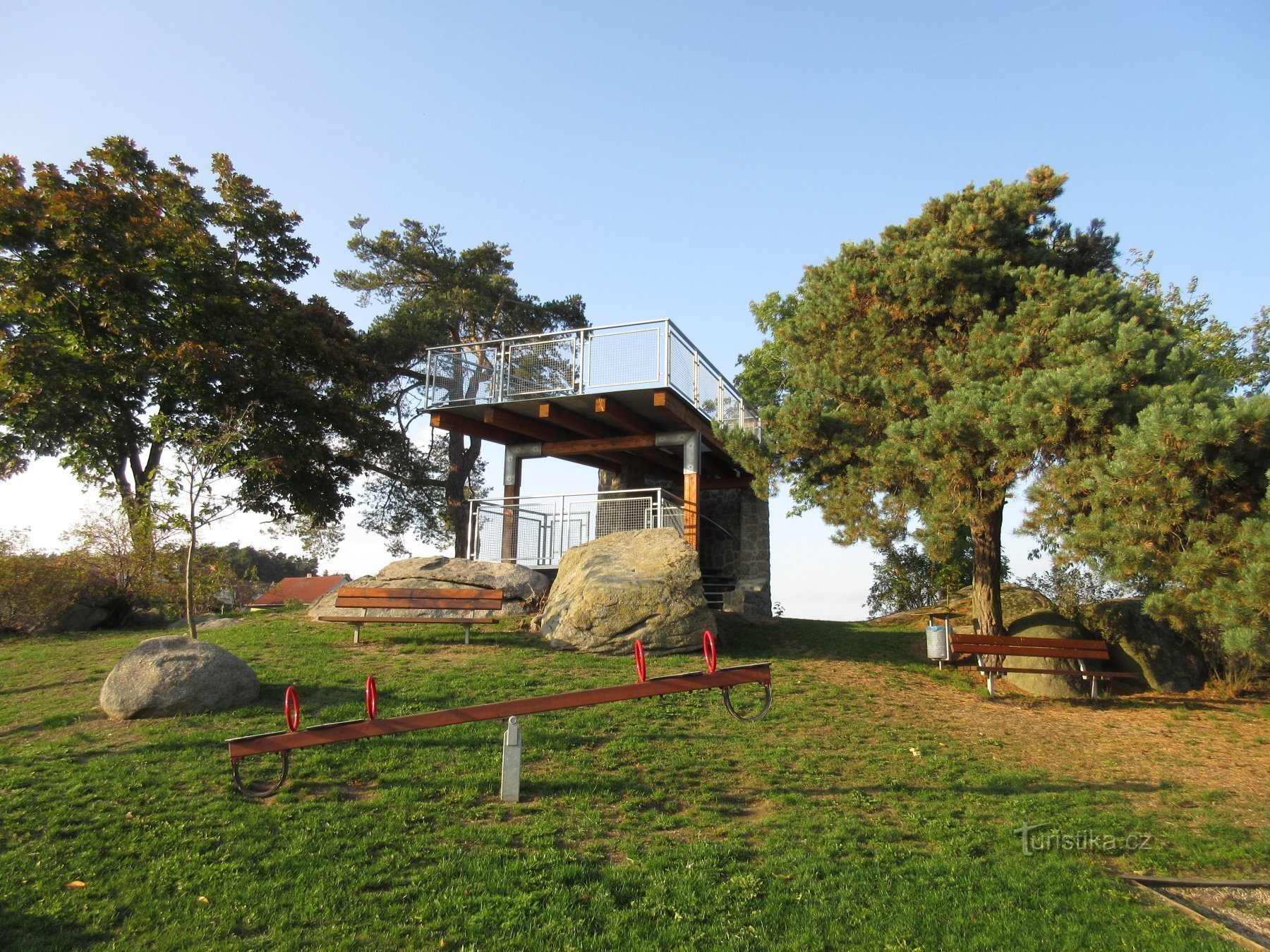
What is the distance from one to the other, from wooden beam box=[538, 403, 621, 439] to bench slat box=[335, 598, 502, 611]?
179 inches

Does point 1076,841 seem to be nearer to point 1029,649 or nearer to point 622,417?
point 1029,649

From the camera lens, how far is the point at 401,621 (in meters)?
10.8

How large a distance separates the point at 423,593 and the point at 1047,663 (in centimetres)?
884

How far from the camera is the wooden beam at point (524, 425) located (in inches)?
591

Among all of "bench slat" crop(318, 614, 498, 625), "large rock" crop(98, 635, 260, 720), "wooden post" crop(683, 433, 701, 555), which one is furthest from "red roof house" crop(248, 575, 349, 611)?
"large rock" crop(98, 635, 260, 720)

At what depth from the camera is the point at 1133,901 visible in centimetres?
459

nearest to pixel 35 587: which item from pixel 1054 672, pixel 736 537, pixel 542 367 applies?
pixel 542 367

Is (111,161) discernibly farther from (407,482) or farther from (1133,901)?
(1133,901)

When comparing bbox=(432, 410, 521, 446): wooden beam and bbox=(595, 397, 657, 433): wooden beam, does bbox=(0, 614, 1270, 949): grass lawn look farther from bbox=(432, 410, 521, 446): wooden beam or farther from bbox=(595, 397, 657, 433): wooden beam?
bbox=(432, 410, 521, 446): wooden beam

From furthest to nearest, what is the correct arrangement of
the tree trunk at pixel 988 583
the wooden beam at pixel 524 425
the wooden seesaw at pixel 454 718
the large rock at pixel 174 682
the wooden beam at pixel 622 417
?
the wooden beam at pixel 524 425
the wooden beam at pixel 622 417
the tree trunk at pixel 988 583
the large rock at pixel 174 682
the wooden seesaw at pixel 454 718

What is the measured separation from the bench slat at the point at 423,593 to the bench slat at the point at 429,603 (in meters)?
0.05

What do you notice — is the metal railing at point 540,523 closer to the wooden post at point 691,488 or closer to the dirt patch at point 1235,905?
the wooden post at point 691,488

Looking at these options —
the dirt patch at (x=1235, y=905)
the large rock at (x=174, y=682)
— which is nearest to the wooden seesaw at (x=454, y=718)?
the large rock at (x=174, y=682)

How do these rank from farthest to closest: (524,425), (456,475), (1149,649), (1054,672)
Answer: (456,475) → (524,425) → (1149,649) → (1054,672)
